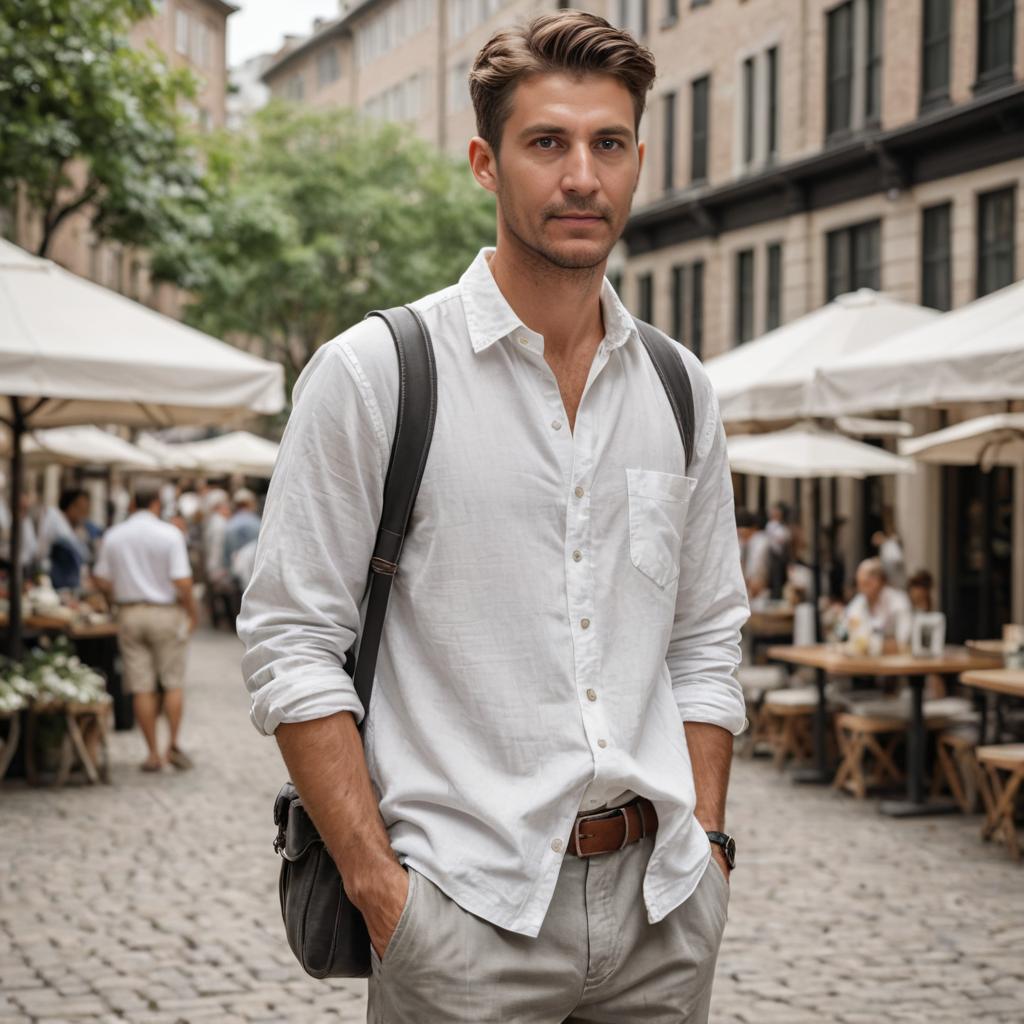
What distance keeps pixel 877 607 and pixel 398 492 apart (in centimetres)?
1029

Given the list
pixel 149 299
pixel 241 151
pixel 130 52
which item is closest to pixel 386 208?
pixel 241 151

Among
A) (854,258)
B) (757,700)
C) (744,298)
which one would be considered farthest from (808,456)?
(744,298)

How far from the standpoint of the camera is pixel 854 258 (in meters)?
28.5

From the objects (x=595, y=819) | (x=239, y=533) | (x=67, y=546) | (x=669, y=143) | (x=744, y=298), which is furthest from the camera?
(x=669, y=143)

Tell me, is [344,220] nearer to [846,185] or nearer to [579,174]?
[846,185]

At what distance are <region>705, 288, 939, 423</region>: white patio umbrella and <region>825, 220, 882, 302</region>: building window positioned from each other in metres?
12.2

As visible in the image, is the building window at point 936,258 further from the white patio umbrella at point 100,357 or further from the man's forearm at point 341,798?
the man's forearm at point 341,798

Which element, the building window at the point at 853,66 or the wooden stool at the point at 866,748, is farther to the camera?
the building window at the point at 853,66

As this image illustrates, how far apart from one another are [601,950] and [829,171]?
90.7 feet

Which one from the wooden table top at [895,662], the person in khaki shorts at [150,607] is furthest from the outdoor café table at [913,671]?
the person in khaki shorts at [150,607]

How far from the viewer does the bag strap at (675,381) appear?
268 centimetres

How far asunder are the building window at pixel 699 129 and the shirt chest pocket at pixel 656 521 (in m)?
32.4

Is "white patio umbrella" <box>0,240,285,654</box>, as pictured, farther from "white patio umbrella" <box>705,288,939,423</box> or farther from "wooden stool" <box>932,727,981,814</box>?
"wooden stool" <box>932,727,981,814</box>

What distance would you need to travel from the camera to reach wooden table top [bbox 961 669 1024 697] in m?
9.48
